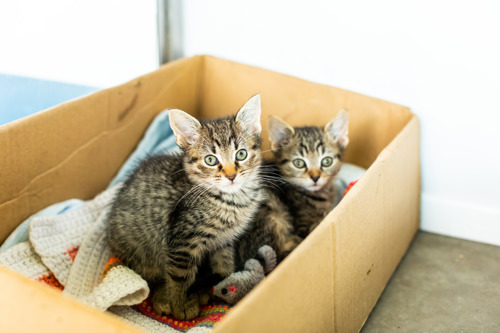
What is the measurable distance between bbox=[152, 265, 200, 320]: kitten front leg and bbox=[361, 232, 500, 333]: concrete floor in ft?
1.91

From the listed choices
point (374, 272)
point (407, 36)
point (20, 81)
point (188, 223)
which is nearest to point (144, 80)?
point (20, 81)

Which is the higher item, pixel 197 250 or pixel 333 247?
pixel 333 247

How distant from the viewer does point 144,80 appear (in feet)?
7.57

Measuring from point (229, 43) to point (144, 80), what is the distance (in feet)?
1.54

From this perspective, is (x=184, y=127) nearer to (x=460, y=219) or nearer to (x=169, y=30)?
(x=169, y=30)

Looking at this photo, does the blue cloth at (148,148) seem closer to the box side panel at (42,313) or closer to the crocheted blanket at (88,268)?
the crocheted blanket at (88,268)

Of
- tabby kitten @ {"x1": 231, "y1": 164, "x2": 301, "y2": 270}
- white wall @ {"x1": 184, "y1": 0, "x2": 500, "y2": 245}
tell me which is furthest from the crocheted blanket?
white wall @ {"x1": 184, "y1": 0, "x2": 500, "y2": 245}

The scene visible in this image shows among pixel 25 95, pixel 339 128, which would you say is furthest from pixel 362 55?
pixel 25 95

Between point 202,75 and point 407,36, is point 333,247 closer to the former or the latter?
point 407,36

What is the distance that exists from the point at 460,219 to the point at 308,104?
0.81 metres

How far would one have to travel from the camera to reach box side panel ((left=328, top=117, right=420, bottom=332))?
1.47 metres

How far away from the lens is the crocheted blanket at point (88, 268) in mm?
1668

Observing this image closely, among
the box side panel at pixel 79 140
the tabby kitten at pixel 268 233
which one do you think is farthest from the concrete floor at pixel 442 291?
the box side panel at pixel 79 140

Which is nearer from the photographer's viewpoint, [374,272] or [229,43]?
[374,272]
